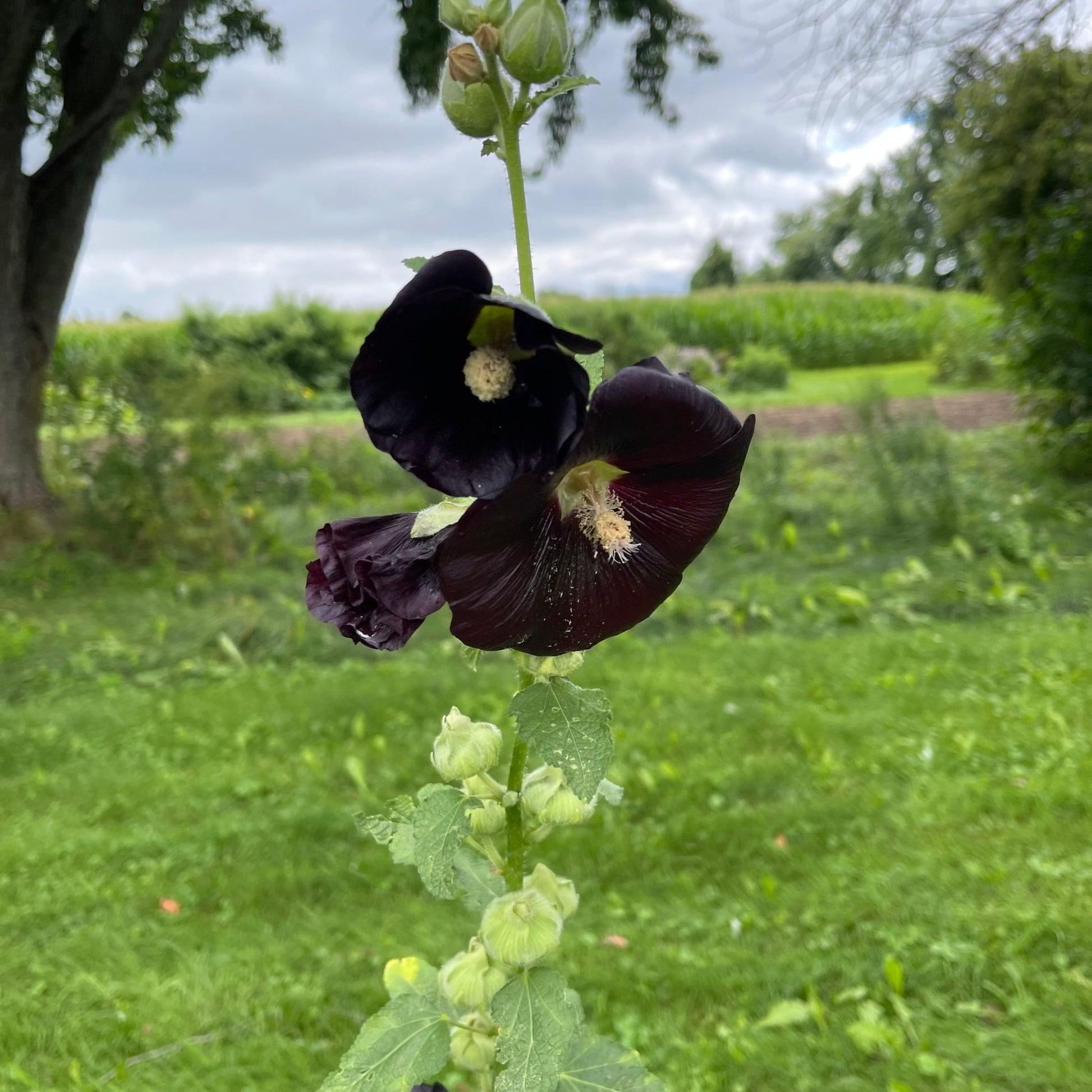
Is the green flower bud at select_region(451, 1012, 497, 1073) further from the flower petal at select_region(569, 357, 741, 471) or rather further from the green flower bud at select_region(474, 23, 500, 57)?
the green flower bud at select_region(474, 23, 500, 57)

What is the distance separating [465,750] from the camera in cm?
116

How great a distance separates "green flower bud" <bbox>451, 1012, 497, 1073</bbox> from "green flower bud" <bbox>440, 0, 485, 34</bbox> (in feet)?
3.87

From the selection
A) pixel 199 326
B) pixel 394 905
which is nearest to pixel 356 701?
pixel 394 905

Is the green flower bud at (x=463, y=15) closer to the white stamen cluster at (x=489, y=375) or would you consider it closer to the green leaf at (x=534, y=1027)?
the white stamen cluster at (x=489, y=375)

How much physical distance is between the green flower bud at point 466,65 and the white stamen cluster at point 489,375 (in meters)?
0.35

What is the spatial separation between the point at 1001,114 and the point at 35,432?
827cm

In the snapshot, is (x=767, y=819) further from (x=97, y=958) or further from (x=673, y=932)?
(x=97, y=958)

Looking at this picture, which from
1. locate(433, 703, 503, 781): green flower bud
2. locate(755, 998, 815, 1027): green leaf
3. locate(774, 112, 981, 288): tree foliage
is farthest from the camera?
locate(774, 112, 981, 288): tree foliage

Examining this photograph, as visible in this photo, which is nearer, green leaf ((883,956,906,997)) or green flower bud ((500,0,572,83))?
green flower bud ((500,0,572,83))

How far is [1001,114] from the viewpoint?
8.03m

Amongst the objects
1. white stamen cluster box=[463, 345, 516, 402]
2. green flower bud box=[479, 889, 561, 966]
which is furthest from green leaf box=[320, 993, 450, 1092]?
white stamen cluster box=[463, 345, 516, 402]

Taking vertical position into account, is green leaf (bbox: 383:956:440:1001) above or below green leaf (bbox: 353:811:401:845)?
below

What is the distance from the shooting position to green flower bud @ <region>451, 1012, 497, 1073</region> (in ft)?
4.09

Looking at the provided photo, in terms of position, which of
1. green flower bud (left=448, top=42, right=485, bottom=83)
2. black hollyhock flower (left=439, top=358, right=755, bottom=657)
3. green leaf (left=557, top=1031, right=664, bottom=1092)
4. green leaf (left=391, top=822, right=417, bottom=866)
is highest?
green flower bud (left=448, top=42, right=485, bottom=83)
